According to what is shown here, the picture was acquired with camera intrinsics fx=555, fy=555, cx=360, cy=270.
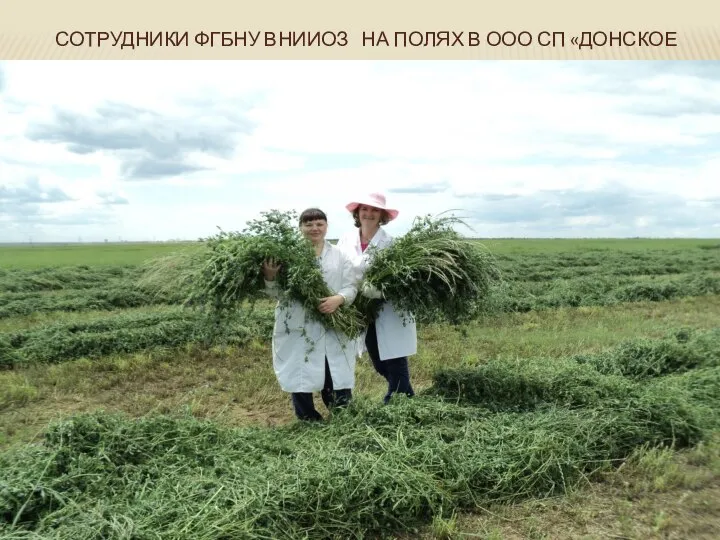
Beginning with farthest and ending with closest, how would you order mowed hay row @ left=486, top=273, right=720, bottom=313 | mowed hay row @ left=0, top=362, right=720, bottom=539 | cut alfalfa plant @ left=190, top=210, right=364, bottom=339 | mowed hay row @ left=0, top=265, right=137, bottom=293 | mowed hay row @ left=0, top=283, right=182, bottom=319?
mowed hay row @ left=0, top=265, right=137, bottom=293 < mowed hay row @ left=486, top=273, right=720, bottom=313 < mowed hay row @ left=0, top=283, right=182, bottom=319 < cut alfalfa plant @ left=190, top=210, right=364, bottom=339 < mowed hay row @ left=0, top=362, right=720, bottom=539

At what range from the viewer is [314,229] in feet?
14.5

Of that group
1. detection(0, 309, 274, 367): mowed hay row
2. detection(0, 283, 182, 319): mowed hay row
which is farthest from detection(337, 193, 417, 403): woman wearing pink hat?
detection(0, 283, 182, 319): mowed hay row

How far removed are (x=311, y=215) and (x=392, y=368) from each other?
1.52 metres

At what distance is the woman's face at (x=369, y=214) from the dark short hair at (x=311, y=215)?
1.39 ft

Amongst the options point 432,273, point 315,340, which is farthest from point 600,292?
point 315,340

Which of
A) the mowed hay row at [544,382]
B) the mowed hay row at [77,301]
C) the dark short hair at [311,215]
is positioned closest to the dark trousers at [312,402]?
the mowed hay row at [544,382]

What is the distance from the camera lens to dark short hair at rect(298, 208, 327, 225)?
444 cm

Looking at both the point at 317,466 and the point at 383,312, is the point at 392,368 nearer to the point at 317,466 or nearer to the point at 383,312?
the point at 383,312

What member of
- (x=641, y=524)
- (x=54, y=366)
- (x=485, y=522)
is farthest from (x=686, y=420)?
(x=54, y=366)

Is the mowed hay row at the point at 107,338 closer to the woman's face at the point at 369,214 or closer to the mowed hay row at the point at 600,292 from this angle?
the woman's face at the point at 369,214

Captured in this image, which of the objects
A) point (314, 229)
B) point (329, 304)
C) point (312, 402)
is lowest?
point (312, 402)

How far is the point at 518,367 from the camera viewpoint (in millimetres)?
5625

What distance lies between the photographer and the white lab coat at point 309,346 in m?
4.43

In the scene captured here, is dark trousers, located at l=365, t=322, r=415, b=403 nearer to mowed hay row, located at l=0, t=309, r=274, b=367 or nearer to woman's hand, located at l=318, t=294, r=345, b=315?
Result: woman's hand, located at l=318, t=294, r=345, b=315
